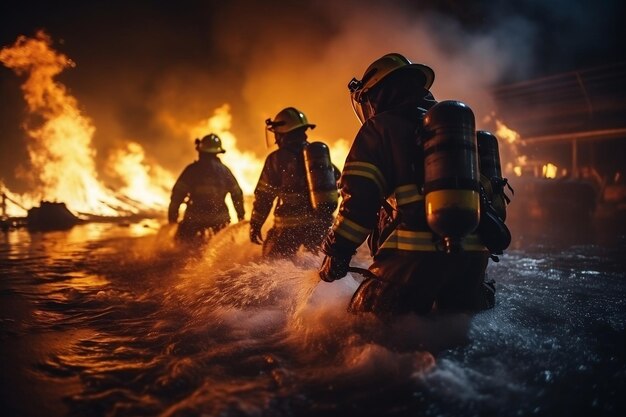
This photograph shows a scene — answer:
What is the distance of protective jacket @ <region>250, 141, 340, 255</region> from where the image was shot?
4.45m

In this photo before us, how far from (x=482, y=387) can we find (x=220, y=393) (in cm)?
130

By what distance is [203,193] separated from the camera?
6.11m

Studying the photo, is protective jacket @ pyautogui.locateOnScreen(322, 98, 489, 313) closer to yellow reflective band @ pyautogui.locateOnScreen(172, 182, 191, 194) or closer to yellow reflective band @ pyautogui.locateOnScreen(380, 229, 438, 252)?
yellow reflective band @ pyautogui.locateOnScreen(380, 229, 438, 252)

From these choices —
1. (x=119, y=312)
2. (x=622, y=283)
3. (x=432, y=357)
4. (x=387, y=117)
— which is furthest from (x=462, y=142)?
(x=622, y=283)

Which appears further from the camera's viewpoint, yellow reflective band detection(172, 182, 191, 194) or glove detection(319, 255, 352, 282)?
yellow reflective band detection(172, 182, 191, 194)

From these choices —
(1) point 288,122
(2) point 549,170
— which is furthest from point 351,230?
(2) point 549,170

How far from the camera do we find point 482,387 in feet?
5.78

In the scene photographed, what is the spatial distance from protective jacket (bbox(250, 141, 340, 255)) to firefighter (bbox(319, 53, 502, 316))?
6.73ft

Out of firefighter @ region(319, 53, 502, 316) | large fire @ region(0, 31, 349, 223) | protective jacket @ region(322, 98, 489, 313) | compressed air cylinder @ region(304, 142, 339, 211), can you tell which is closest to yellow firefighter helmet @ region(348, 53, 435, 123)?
firefighter @ region(319, 53, 502, 316)

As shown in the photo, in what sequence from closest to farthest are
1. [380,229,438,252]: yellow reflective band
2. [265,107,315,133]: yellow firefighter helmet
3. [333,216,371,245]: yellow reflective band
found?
1. [380,229,438,252]: yellow reflective band
2. [333,216,371,245]: yellow reflective band
3. [265,107,315,133]: yellow firefighter helmet

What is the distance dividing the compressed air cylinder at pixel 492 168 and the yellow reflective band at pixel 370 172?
0.95 meters

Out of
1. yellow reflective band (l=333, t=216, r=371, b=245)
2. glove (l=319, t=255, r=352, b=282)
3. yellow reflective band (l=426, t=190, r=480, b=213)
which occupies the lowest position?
glove (l=319, t=255, r=352, b=282)

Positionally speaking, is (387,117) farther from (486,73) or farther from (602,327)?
(486,73)

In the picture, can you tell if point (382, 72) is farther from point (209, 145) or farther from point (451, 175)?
point (209, 145)
